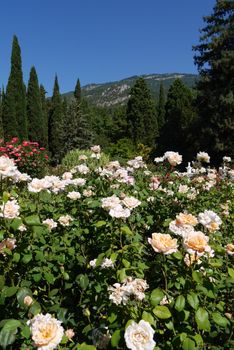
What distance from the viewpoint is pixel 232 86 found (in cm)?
1886

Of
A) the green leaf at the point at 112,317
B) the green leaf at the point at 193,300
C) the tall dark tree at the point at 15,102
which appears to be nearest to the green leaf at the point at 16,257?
the green leaf at the point at 112,317

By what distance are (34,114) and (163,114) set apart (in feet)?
48.0

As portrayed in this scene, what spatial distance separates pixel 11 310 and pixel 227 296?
1.20 m

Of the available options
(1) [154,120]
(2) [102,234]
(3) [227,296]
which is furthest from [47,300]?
(1) [154,120]

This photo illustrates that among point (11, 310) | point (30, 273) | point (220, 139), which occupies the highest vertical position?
point (30, 273)

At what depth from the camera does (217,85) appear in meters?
19.5

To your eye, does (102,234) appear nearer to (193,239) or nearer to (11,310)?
(11,310)

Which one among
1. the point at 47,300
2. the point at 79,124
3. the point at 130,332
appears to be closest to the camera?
the point at 130,332

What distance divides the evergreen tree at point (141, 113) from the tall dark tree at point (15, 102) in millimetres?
10278

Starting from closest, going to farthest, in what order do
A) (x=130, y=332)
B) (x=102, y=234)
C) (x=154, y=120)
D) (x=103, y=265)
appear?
(x=130, y=332) → (x=103, y=265) → (x=102, y=234) → (x=154, y=120)

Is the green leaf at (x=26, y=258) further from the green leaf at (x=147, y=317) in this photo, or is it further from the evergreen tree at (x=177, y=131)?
the evergreen tree at (x=177, y=131)

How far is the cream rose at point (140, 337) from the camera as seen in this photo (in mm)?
1162

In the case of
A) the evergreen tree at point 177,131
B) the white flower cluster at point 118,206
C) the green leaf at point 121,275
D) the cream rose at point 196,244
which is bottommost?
the evergreen tree at point 177,131

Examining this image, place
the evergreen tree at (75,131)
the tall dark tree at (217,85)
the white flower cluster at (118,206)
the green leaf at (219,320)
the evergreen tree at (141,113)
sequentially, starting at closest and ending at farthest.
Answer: the green leaf at (219,320), the white flower cluster at (118,206), the tall dark tree at (217,85), the evergreen tree at (75,131), the evergreen tree at (141,113)
